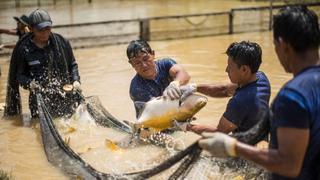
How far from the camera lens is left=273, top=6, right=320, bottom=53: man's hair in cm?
244

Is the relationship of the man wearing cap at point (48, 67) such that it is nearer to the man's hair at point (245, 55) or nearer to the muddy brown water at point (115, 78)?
the muddy brown water at point (115, 78)

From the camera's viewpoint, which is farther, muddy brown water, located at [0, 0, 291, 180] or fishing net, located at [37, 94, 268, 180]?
muddy brown water, located at [0, 0, 291, 180]

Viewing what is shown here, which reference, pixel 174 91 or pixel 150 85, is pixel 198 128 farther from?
pixel 150 85

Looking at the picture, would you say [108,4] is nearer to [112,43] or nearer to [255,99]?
[112,43]

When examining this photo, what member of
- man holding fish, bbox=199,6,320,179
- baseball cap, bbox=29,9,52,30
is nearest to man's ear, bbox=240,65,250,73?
man holding fish, bbox=199,6,320,179

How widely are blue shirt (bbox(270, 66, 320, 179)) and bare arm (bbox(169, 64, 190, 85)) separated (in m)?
2.53

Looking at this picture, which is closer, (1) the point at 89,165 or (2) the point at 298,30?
(2) the point at 298,30

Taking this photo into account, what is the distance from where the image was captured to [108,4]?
2920 centimetres

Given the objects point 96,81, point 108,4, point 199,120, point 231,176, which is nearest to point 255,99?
point 231,176

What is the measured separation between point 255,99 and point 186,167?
36.8 inches

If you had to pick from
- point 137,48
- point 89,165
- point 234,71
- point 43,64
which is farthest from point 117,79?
point 234,71

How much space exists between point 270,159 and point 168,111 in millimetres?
2351

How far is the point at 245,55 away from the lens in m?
3.92

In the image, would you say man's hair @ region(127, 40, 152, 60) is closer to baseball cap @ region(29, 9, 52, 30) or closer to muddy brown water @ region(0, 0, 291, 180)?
muddy brown water @ region(0, 0, 291, 180)
